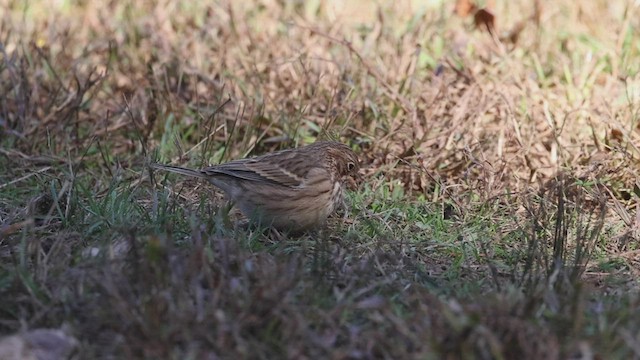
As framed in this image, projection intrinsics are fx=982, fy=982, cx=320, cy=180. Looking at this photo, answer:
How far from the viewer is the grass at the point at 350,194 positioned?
367 cm

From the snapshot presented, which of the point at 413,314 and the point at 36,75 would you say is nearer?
the point at 413,314

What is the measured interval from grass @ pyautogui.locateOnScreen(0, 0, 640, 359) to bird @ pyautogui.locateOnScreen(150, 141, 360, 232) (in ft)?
0.52

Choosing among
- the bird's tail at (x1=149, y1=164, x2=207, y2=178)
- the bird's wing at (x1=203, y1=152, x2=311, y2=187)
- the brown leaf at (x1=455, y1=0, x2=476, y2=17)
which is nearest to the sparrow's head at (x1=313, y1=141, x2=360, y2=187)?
the bird's wing at (x1=203, y1=152, x2=311, y2=187)

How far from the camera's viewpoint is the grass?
12.0ft

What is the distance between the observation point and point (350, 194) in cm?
602

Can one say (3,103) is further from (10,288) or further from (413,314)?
(413,314)

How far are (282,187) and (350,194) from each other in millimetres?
635

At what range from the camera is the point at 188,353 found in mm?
3529

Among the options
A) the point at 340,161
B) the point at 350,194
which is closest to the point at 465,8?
the point at 350,194

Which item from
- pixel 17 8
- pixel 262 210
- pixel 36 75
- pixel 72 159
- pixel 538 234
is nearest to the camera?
pixel 538 234

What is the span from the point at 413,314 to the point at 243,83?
3427 mm

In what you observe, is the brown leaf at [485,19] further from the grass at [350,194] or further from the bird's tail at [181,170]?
the bird's tail at [181,170]

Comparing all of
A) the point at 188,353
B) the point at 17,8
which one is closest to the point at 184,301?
the point at 188,353

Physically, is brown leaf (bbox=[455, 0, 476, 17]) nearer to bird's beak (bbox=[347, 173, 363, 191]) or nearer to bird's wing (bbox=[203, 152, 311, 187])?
bird's beak (bbox=[347, 173, 363, 191])
